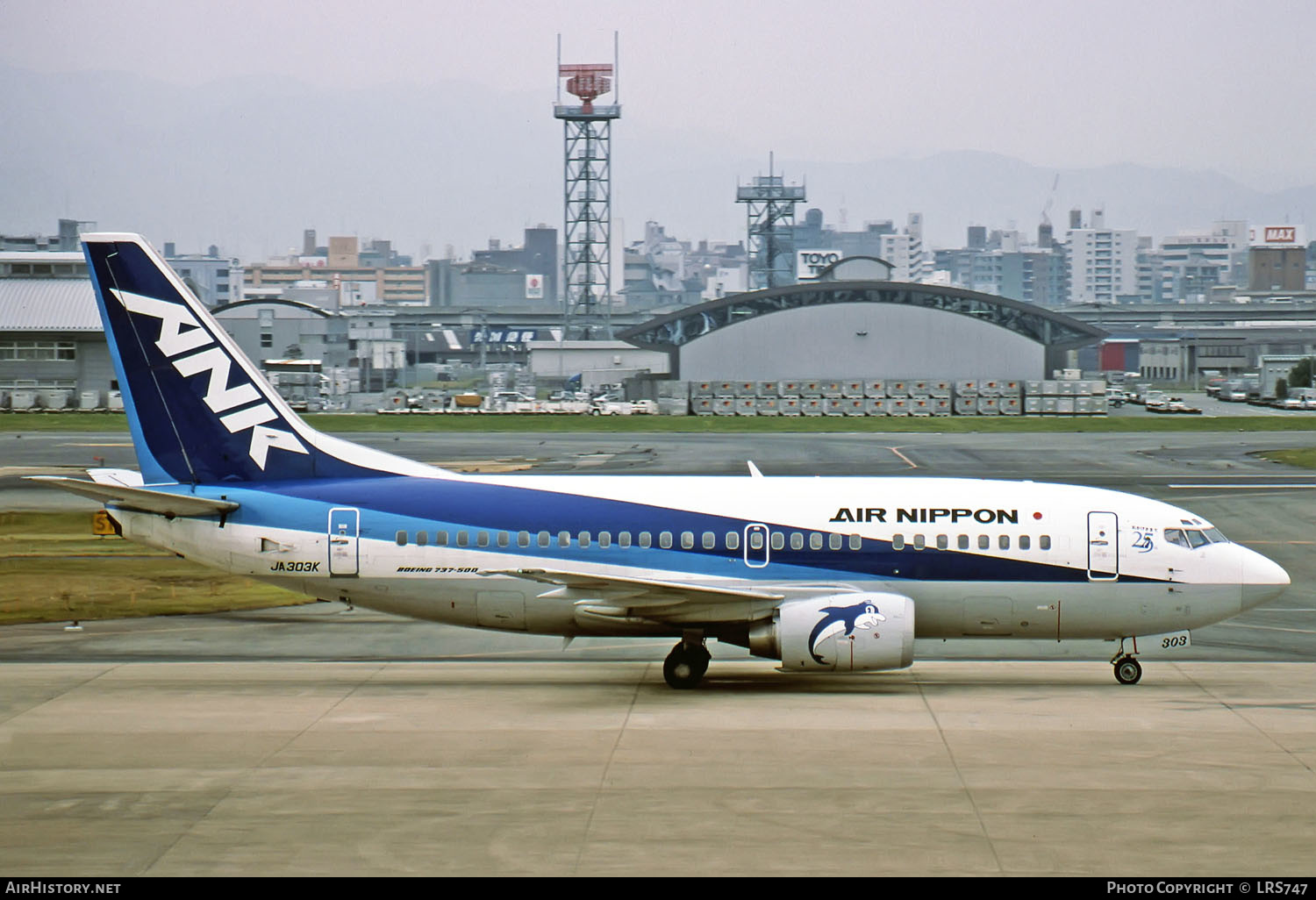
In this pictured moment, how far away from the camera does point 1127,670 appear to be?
25375 mm

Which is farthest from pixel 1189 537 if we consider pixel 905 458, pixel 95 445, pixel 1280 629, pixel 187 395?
pixel 95 445

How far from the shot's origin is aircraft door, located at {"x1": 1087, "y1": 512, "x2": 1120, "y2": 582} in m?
25.0

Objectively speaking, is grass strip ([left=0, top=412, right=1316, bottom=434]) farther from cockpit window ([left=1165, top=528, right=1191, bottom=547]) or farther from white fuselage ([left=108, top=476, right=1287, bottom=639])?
cockpit window ([left=1165, top=528, right=1191, bottom=547])

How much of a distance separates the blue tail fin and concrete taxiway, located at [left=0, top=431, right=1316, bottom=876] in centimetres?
392

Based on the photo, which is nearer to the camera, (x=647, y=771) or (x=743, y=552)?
(x=647, y=771)

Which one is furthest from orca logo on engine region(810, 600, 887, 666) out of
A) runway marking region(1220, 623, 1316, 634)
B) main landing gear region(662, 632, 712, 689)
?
runway marking region(1220, 623, 1316, 634)

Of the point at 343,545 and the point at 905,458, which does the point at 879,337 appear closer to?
the point at 905,458

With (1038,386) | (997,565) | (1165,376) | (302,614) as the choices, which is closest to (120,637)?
(302,614)

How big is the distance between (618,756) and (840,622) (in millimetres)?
5607

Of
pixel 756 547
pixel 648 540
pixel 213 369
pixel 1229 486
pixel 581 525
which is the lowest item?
pixel 1229 486

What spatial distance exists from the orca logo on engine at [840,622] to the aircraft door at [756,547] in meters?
1.60

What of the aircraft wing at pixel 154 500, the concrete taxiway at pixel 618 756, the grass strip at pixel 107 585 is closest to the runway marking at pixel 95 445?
the grass strip at pixel 107 585

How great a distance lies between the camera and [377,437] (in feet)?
276

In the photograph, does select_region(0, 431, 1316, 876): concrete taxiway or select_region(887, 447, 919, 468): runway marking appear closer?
select_region(0, 431, 1316, 876): concrete taxiway
